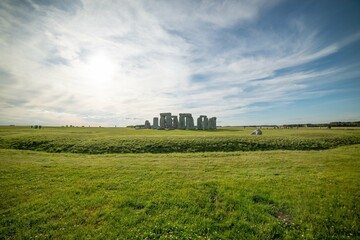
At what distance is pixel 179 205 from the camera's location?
958 cm

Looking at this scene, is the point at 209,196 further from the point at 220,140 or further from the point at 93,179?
the point at 220,140

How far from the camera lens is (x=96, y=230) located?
7.68 m

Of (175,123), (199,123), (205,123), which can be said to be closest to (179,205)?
(175,123)

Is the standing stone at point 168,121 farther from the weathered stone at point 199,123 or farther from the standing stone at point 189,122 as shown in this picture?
the weathered stone at point 199,123

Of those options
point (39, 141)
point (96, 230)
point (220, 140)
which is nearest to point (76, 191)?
point (96, 230)

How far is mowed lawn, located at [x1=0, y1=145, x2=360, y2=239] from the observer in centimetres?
758

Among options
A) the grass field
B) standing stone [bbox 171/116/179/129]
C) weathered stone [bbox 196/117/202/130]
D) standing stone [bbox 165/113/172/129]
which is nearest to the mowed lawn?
the grass field

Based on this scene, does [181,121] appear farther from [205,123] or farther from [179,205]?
[179,205]

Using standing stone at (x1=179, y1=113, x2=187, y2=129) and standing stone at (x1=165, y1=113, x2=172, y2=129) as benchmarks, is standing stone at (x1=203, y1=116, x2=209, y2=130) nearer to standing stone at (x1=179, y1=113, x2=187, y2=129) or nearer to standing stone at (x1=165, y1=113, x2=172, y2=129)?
standing stone at (x1=179, y1=113, x2=187, y2=129)

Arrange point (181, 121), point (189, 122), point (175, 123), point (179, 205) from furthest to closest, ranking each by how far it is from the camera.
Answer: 1. point (189, 122)
2. point (181, 121)
3. point (175, 123)
4. point (179, 205)

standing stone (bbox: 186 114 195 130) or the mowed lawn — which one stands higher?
standing stone (bbox: 186 114 195 130)

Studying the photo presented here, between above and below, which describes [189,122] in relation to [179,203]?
above

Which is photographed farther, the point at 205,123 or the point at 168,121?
the point at 205,123

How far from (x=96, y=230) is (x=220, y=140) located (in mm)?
29008
